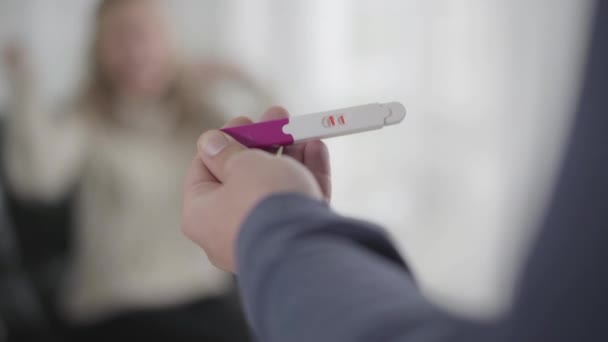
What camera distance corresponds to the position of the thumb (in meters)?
0.38

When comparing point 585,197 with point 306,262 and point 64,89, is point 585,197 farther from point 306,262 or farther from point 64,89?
point 64,89

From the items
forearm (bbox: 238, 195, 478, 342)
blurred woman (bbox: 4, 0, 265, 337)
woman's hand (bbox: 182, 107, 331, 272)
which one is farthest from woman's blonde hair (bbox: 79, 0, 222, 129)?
forearm (bbox: 238, 195, 478, 342)

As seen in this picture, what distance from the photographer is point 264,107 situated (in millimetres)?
1271

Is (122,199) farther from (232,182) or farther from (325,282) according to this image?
(325,282)

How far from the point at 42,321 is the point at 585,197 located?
1191 mm

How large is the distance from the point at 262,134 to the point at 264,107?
86 cm

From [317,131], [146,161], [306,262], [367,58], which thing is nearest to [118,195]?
[146,161]

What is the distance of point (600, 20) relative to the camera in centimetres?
17

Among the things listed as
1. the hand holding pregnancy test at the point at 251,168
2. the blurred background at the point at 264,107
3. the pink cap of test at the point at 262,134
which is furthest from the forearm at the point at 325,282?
the blurred background at the point at 264,107

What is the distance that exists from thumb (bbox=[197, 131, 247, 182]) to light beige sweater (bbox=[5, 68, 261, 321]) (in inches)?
30.9

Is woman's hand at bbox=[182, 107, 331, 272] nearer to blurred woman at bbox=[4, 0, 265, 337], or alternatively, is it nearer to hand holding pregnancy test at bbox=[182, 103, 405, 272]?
hand holding pregnancy test at bbox=[182, 103, 405, 272]

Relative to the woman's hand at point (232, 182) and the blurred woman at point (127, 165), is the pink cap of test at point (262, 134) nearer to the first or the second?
the woman's hand at point (232, 182)

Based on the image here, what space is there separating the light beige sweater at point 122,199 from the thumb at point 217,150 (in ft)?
2.57

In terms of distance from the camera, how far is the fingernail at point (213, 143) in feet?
1.29
